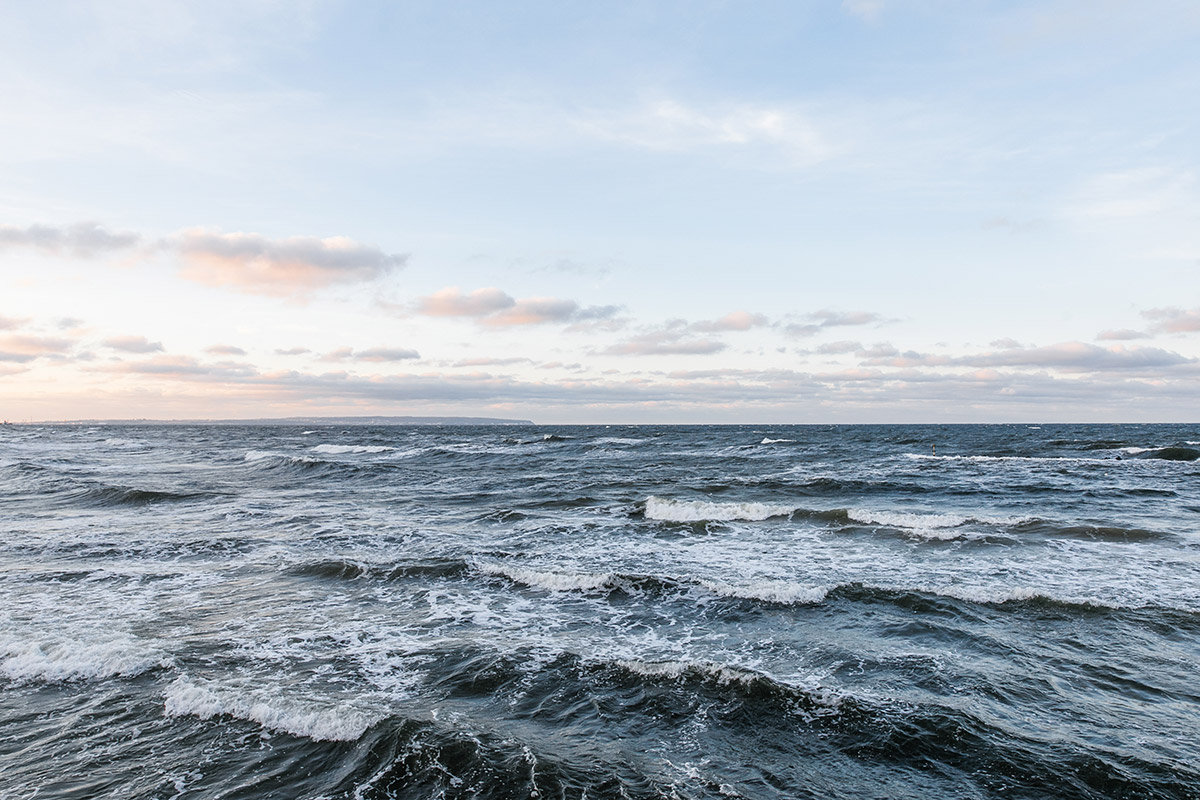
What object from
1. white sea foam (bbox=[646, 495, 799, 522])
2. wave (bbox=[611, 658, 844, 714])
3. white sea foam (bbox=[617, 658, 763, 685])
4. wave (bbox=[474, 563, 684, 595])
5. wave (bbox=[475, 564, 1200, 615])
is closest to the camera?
wave (bbox=[611, 658, 844, 714])

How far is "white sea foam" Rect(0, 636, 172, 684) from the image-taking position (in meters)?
8.41

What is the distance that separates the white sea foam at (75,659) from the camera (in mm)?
8406

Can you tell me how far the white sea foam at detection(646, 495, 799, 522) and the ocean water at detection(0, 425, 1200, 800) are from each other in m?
0.93

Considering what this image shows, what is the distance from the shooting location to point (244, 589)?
Answer: 1284cm

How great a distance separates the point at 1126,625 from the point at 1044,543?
765cm

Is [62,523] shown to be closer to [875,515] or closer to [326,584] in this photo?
[326,584]

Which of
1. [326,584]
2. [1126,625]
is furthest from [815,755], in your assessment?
[326,584]

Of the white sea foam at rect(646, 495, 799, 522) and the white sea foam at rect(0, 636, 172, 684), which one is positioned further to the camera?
the white sea foam at rect(646, 495, 799, 522)

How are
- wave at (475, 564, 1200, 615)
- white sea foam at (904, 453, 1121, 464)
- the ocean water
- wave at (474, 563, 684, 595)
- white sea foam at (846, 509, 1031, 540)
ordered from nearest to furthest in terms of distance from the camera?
the ocean water
wave at (475, 564, 1200, 615)
wave at (474, 563, 684, 595)
white sea foam at (846, 509, 1031, 540)
white sea foam at (904, 453, 1121, 464)

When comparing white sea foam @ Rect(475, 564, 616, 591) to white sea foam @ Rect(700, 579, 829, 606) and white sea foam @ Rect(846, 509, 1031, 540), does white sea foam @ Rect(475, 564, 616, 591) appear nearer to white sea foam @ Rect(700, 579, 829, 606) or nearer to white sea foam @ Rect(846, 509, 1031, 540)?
white sea foam @ Rect(700, 579, 829, 606)

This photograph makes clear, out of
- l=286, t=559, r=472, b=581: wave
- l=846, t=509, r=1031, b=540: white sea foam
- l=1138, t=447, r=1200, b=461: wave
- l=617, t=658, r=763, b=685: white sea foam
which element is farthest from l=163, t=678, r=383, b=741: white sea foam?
l=1138, t=447, r=1200, b=461: wave

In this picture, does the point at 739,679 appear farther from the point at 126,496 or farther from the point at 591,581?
the point at 126,496

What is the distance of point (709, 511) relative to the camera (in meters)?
23.4

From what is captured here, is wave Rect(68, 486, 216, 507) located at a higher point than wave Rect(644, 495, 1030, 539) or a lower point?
lower
